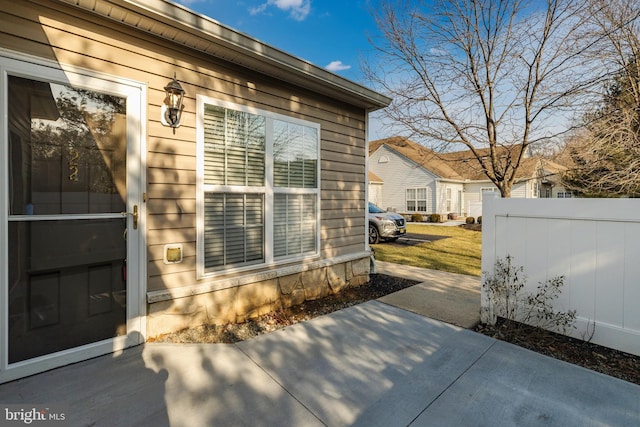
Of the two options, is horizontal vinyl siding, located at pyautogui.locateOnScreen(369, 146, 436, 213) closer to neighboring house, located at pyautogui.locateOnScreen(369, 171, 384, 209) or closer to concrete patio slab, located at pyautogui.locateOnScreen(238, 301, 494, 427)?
neighboring house, located at pyautogui.locateOnScreen(369, 171, 384, 209)

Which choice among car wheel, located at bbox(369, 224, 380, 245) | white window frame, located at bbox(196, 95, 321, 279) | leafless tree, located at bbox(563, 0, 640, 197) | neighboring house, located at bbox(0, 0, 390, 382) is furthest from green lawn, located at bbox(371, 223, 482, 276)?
neighboring house, located at bbox(0, 0, 390, 382)

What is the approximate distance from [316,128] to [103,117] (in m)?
2.40

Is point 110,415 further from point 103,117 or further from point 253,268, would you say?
point 103,117

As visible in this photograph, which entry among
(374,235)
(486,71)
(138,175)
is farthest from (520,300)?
(374,235)

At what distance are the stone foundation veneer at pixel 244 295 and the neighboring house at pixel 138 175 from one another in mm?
15

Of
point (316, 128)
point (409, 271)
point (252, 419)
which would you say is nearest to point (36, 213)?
point (252, 419)

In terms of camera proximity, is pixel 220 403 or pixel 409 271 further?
pixel 409 271

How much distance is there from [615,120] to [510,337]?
391 centimetres

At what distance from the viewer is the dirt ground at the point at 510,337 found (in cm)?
246

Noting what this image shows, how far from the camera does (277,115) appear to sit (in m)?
3.63

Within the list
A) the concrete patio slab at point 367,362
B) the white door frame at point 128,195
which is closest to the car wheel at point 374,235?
the concrete patio slab at point 367,362

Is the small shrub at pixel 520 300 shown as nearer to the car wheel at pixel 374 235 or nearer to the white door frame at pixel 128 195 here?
the white door frame at pixel 128 195

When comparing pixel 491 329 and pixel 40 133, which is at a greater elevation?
pixel 40 133

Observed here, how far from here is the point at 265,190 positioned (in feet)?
11.6
